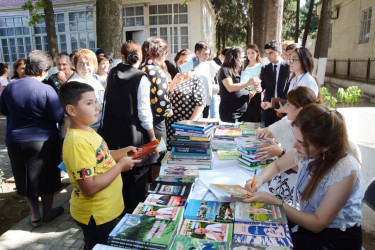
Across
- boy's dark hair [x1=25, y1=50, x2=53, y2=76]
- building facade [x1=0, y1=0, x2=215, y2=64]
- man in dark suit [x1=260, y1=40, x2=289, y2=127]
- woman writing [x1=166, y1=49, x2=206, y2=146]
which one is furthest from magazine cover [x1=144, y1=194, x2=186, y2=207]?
building facade [x1=0, y1=0, x2=215, y2=64]

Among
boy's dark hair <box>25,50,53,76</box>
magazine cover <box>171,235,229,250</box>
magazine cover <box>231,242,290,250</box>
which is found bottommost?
magazine cover <box>231,242,290,250</box>

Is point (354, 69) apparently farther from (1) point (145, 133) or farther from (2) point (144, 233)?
(2) point (144, 233)

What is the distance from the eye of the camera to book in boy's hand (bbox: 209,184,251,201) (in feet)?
5.41

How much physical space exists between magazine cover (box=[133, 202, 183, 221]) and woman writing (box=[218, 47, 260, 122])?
266 centimetres

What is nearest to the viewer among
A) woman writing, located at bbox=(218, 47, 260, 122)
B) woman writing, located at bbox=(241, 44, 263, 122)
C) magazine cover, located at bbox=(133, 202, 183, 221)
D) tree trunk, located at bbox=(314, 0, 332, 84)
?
magazine cover, located at bbox=(133, 202, 183, 221)

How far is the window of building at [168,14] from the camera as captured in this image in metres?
13.2

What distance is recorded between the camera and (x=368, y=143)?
10.5 feet

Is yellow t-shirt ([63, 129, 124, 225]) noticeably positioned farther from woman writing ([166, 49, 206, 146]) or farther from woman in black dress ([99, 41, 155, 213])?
woman writing ([166, 49, 206, 146])

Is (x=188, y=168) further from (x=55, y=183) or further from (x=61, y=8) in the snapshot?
(x=61, y=8)

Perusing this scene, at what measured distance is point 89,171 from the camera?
165 centimetres

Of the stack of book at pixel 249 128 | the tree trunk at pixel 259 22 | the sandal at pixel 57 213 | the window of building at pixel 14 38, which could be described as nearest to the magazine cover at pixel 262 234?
the stack of book at pixel 249 128

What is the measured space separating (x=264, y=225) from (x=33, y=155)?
2.39m

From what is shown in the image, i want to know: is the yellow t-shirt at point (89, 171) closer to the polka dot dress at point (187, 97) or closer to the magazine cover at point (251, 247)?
the magazine cover at point (251, 247)

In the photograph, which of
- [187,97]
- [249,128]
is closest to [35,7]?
[187,97]
